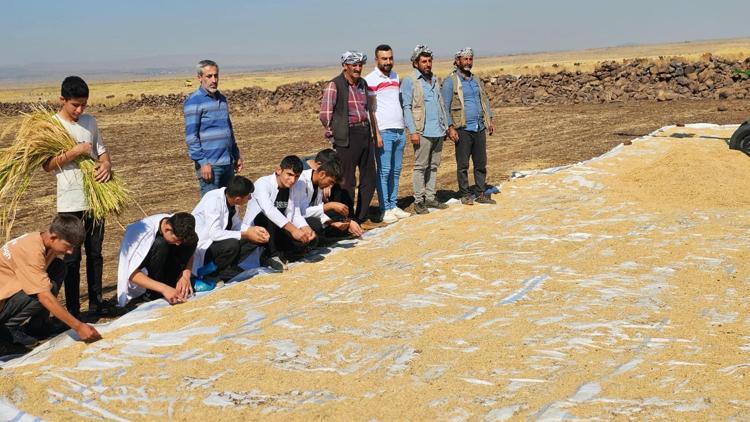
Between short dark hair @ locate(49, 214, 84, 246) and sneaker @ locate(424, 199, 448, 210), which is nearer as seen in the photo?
short dark hair @ locate(49, 214, 84, 246)

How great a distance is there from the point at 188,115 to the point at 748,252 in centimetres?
422

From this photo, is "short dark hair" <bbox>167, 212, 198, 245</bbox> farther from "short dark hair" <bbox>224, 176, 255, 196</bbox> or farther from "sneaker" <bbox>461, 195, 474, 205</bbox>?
"sneaker" <bbox>461, 195, 474, 205</bbox>

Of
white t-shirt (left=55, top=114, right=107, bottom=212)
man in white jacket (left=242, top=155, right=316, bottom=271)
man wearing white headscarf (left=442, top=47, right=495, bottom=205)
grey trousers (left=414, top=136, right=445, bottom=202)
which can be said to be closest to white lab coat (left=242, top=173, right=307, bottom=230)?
man in white jacket (left=242, top=155, right=316, bottom=271)

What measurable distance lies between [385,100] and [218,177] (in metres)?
1.85

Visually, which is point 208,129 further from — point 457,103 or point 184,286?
point 457,103

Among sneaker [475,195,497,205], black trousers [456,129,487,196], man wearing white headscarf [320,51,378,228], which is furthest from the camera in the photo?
sneaker [475,195,497,205]

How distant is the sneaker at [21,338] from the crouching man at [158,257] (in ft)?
2.33

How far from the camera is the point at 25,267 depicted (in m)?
3.93

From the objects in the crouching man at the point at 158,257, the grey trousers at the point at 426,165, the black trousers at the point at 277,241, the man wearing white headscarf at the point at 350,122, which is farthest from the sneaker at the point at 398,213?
the crouching man at the point at 158,257

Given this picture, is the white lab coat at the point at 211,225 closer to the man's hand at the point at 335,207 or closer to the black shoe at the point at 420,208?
the man's hand at the point at 335,207

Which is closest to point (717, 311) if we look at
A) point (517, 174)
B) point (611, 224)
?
point (611, 224)

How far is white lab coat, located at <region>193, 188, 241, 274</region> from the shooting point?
525 cm

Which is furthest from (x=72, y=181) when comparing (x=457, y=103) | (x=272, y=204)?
(x=457, y=103)

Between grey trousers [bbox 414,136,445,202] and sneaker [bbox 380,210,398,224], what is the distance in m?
0.38
